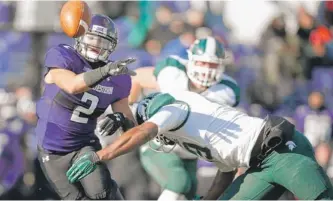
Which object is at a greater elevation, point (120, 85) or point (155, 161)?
point (120, 85)

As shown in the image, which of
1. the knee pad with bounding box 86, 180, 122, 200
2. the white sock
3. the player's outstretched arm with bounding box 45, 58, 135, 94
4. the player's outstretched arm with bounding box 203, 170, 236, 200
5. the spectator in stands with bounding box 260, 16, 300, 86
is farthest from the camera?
the spectator in stands with bounding box 260, 16, 300, 86

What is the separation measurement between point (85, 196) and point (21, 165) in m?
3.14

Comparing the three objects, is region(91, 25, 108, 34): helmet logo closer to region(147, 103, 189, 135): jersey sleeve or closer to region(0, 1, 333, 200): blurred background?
region(147, 103, 189, 135): jersey sleeve

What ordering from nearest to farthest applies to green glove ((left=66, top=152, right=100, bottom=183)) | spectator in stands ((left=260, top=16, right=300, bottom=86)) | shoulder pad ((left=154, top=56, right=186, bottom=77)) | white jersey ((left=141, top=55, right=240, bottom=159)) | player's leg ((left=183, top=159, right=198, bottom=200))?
green glove ((left=66, top=152, right=100, bottom=183)), white jersey ((left=141, top=55, right=240, bottom=159)), shoulder pad ((left=154, top=56, right=186, bottom=77)), player's leg ((left=183, top=159, right=198, bottom=200)), spectator in stands ((left=260, top=16, right=300, bottom=86))

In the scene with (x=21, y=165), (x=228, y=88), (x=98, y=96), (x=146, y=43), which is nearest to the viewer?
(x=98, y=96)

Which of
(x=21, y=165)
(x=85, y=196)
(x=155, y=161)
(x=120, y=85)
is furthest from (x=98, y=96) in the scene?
(x=21, y=165)

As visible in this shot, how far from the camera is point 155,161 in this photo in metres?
6.70

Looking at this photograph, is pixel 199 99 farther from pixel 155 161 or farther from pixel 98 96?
pixel 155 161

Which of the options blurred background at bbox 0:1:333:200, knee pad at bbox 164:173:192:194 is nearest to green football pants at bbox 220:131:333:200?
knee pad at bbox 164:173:192:194

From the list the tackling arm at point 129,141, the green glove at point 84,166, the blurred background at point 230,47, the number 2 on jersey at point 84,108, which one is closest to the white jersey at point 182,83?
the number 2 on jersey at point 84,108

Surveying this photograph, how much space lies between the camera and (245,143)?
507cm

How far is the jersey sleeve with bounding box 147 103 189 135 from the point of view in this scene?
15.8ft

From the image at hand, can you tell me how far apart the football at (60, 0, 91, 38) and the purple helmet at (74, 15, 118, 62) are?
0.04 metres

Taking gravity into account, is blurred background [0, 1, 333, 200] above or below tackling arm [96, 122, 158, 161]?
below
